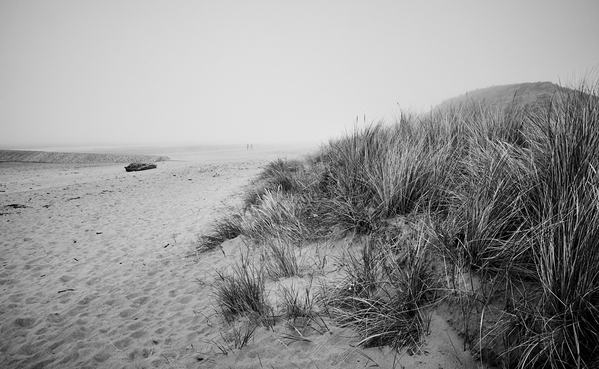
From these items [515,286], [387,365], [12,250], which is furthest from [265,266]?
[12,250]

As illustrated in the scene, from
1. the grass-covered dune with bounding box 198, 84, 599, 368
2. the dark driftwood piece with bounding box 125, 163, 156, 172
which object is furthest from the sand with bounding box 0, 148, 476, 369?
the dark driftwood piece with bounding box 125, 163, 156, 172

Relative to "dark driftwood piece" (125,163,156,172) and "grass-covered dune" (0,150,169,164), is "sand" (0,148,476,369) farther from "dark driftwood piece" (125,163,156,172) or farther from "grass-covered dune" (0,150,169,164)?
"grass-covered dune" (0,150,169,164)

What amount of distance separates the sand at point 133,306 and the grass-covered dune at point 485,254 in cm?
19

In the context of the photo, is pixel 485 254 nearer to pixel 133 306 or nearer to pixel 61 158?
pixel 133 306

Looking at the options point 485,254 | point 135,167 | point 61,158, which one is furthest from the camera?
point 61,158

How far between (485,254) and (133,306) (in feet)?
13.5

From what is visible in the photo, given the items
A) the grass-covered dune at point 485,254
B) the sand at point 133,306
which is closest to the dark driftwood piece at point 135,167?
the sand at point 133,306

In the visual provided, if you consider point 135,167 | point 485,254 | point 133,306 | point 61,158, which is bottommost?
point 133,306

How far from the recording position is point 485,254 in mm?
1892

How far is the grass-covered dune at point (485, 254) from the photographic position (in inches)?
49.9

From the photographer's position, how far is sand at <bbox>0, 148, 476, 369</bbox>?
1.94m

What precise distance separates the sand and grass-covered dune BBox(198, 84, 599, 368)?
0.19 m

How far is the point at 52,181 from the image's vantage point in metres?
14.9

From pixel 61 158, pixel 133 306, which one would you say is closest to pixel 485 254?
pixel 133 306
